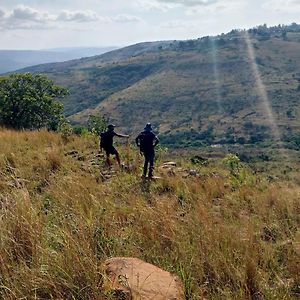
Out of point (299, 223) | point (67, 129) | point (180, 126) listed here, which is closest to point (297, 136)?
point (180, 126)

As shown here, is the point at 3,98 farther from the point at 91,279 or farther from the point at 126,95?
the point at 126,95

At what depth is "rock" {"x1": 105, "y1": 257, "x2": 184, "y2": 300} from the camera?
2.45 metres

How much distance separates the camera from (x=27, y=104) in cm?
2575

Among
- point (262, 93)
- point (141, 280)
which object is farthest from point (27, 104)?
point (262, 93)

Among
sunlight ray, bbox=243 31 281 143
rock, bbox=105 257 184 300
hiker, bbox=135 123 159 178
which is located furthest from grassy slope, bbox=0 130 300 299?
sunlight ray, bbox=243 31 281 143

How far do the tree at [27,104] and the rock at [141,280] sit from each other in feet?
71.0

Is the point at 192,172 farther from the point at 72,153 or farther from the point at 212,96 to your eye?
the point at 212,96

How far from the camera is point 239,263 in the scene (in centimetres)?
309

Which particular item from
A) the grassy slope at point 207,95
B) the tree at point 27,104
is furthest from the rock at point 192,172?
the grassy slope at point 207,95

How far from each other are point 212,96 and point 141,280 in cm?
14261

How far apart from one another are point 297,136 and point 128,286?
103 meters

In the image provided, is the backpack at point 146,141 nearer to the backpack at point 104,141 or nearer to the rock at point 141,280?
the backpack at point 104,141

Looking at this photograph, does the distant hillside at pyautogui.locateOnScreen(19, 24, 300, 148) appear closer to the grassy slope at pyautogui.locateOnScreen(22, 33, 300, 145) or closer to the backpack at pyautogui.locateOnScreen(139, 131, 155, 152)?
the grassy slope at pyautogui.locateOnScreen(22, 33, 300, 145)

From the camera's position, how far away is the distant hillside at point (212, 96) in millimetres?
109625
